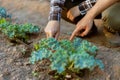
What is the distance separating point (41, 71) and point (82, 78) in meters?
0.30

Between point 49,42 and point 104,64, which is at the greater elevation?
point 49,42

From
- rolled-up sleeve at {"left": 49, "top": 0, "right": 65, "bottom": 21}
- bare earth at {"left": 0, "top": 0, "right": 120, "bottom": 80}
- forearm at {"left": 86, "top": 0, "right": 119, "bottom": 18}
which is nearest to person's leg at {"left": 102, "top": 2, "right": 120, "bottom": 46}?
bare earth at {"left": 0, "top": 0, "right": 120, "bottom": 80}

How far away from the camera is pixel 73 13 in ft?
10.5

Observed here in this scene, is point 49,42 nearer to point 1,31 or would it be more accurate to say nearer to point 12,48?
point 12,48

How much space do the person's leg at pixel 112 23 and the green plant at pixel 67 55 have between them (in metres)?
0.71

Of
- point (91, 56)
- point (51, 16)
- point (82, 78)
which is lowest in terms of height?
point (82, 78)

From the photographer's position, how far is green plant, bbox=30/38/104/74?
217cm

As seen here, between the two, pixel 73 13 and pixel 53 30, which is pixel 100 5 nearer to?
pixel 53 30

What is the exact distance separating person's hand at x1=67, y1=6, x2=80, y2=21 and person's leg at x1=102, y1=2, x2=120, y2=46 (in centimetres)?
24

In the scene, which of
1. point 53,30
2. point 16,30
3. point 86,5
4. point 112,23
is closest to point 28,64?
point 53,30

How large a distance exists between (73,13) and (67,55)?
101 centimetres

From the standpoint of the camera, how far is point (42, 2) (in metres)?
4.51

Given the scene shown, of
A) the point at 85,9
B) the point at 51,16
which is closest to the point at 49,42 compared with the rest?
the point at 51,16

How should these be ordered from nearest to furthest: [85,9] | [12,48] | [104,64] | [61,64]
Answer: [61,64] → [104,64] → [12,48] → [85,9]
